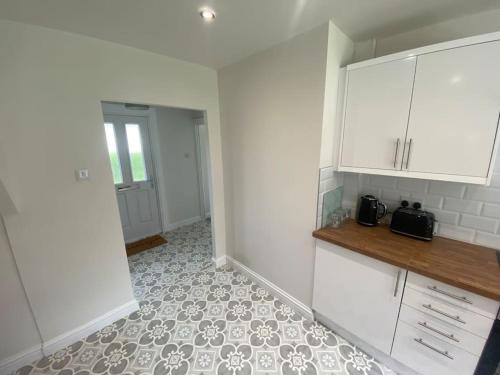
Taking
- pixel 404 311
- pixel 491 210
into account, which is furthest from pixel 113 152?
pixel 491 210

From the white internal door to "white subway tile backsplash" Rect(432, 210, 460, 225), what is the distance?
3.67 m

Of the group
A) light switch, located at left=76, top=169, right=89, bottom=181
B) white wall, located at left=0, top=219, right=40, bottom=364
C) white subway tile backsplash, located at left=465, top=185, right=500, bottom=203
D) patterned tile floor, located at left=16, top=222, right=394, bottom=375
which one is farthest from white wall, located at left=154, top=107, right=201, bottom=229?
white subway tile backsplash, located at left=465, top=185, right=500, bottom=203

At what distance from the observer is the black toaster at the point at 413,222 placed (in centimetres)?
149

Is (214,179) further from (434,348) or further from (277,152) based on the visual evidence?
(434,348)

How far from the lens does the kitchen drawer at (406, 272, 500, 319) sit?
41.0 inches

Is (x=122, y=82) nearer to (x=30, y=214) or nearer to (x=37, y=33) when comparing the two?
(x=37, y=33)

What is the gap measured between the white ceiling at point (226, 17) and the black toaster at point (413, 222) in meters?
1.27

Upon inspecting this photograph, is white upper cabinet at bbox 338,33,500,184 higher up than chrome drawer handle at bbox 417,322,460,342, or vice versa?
white upper cabinet at bbox 338,33,500,184

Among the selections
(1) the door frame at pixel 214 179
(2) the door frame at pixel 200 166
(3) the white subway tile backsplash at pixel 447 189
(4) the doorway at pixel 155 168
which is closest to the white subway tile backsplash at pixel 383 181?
(3) the white subway tile backsplash at pixel 447 189

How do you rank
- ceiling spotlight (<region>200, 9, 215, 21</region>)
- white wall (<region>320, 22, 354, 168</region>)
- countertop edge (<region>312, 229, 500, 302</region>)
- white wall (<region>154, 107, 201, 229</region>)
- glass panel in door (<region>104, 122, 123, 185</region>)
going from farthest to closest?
white wall (<region>154, 107, 201, 229</region>), glass panel in door (<region>104, 122, 123, 185</region>), white wall (<region>320, 22, 354, 168</region>), ceiling spotlight (<region>200, 9, 215, 21</region>), countertop edge (<region>312, 229, 500, 302</region>)

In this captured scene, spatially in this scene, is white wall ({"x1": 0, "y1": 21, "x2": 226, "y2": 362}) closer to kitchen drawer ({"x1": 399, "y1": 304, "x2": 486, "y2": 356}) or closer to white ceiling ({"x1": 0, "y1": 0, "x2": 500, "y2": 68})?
white ceiling ({"x1": 0, "y1": 0, "x2": 500, "y2": 68})

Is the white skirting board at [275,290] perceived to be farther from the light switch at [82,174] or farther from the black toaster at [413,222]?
the light switch at [82,174]

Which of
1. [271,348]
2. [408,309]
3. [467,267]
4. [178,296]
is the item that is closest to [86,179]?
[178,296]

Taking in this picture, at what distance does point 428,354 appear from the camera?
1.27 meters
